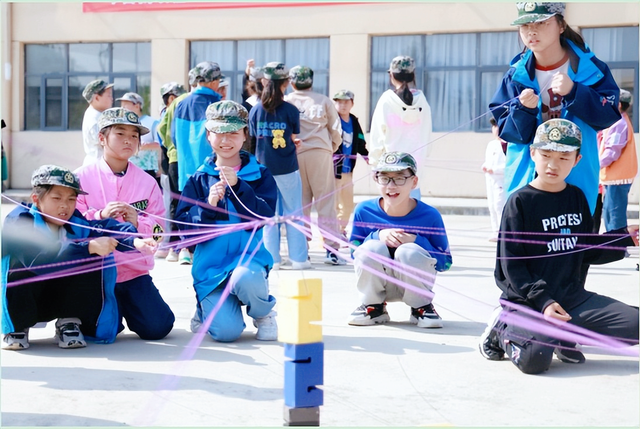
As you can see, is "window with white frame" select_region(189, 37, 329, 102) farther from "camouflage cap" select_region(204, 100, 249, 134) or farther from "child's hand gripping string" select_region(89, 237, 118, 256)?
"child's hand gripping string" select_region(89, 237, 118, 256)

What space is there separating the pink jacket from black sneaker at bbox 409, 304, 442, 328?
1.70m

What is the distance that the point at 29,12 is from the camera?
1952cm

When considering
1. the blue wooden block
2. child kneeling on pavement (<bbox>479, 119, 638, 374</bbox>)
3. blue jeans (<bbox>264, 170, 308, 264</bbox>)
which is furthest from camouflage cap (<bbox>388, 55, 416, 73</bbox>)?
the blue wooden block

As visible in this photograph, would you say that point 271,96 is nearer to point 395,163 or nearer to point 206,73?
point 206,73

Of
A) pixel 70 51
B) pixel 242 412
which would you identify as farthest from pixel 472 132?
pixel 242 412

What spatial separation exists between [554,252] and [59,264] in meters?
2.69

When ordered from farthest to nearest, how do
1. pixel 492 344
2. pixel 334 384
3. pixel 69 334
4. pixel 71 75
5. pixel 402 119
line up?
pixel 71 75 → pixel 402 119 → pixel 69 334 → pixel 492 344 → pixel 334 384

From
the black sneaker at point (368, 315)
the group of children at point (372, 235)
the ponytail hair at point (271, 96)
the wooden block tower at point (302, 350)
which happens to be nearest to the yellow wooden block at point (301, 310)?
the wooden block tower at point (302, 350)

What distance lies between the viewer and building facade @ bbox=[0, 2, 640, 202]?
17.2 meters

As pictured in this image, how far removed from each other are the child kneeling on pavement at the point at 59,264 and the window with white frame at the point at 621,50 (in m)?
13.4

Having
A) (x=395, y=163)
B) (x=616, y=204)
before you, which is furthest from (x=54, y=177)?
(x=616, y=204)

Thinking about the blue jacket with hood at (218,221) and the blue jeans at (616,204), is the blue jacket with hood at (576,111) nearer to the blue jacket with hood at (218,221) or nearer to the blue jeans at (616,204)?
the blue jacket with hood at (218,221)

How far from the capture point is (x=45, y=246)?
5.02 metres

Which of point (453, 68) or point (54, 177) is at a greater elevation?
point (453, 68)
